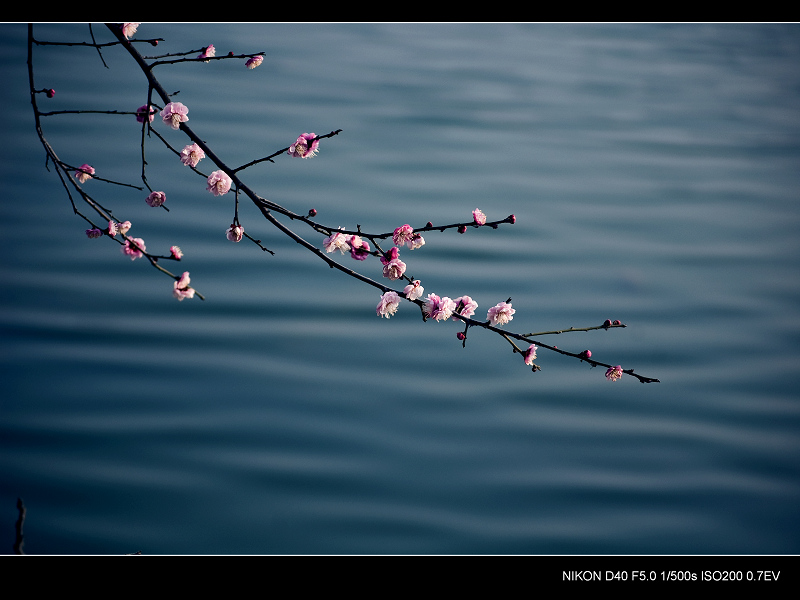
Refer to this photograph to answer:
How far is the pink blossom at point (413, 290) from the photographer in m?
1.05

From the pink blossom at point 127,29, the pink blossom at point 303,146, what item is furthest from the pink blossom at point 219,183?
the pink blossom at point 127,29

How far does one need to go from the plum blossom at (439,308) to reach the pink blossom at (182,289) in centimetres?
39

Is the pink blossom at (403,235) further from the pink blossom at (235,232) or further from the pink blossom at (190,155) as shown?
the pink blossom at (190,155)

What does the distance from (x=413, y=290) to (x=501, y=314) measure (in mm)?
232

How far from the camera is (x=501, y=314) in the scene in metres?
1.21

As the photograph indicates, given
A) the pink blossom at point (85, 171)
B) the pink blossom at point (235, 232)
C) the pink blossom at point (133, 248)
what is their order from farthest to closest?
1. the pink blossom at point (85, 171)
2. the pink blossom at point (235, 232)
3. the pink blossom at point (133, 248)

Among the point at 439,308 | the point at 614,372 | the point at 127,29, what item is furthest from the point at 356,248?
the point at 127,29

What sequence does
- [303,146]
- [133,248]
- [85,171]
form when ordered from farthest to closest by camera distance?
[85,171] < [303,146] < [133,248]

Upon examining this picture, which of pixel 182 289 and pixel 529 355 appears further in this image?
pixel 529 355

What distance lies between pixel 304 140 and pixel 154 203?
0.41m

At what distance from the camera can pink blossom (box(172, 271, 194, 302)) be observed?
3.46ft

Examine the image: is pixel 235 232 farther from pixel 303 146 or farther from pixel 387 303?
pixel 387 303

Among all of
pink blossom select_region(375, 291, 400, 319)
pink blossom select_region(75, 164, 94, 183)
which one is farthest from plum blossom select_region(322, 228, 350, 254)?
pink blossom select_region(75, 164, 94, 183)
